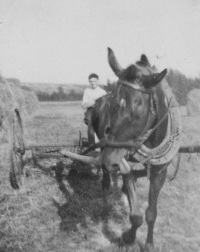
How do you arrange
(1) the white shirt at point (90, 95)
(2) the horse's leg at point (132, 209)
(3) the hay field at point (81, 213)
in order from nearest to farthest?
(2) the horse's leg at point (132, 209)
(3) the hay field at point (81, 213)
(1) the white shirt at point (90, 95)

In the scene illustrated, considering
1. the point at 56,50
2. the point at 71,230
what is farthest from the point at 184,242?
the point at 56,50

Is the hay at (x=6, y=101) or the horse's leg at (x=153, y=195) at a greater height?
the hay at (x=6, y=101)

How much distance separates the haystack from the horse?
107 centimetres

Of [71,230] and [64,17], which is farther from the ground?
[64,17]

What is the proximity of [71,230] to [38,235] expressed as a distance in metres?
0.30

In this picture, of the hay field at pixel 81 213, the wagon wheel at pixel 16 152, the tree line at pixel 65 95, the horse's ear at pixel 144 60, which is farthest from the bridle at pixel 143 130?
the tree line at pixel 65 95

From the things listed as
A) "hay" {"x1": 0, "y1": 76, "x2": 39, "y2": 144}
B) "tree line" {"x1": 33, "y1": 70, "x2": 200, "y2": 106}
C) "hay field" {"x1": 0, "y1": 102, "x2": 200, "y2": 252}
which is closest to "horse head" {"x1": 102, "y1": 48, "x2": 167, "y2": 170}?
"tree line" {"x1": 33, "y1": 70, "x2": 200, "y2": 106}

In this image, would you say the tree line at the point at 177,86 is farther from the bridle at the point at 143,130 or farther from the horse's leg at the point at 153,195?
the horse's leg at the point at 153,195

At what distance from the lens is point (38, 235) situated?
2.69 m

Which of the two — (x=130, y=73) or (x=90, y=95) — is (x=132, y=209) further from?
(x=90, y=95)

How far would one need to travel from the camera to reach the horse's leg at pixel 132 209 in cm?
234

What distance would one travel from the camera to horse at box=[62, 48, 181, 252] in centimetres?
199

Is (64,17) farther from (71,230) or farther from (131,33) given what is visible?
(71,230)

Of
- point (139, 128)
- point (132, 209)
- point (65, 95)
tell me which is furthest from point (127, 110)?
point (65, 95)
